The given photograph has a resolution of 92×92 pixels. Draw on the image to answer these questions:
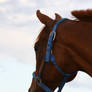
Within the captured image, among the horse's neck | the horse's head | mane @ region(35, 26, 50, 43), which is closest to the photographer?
the horse's neck

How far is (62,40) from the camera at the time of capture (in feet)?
19.5

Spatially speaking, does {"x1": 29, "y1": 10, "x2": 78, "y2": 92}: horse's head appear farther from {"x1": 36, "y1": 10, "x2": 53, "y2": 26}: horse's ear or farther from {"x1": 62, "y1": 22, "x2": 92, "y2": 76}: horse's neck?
{"x1": 62, "y1": 22, "x2": 92, "y2": 76}: horse's neck

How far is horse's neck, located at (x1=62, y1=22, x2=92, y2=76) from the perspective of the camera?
564 centimetres

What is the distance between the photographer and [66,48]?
5.84 m

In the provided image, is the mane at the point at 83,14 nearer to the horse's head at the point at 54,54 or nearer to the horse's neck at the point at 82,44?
the horse's neck at the point at 82,44

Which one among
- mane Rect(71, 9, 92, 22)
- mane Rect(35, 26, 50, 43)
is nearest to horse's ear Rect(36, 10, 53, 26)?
mane Rect(35, 26, 50, 43)

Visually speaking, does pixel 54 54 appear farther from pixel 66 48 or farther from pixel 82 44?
pixel 82 44

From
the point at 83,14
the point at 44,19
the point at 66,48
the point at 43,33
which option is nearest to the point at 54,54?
the point at 66,48

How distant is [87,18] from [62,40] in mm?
756

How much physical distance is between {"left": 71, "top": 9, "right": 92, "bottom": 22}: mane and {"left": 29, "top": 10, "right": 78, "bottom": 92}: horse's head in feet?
1.00

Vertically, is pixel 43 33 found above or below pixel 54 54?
above

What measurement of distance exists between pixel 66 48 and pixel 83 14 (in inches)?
34.8

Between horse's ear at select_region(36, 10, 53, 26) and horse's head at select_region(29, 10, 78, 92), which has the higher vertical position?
horse's ear at select_region(36, 10, 53, 26)

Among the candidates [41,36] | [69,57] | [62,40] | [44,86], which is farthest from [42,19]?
[44,86]
